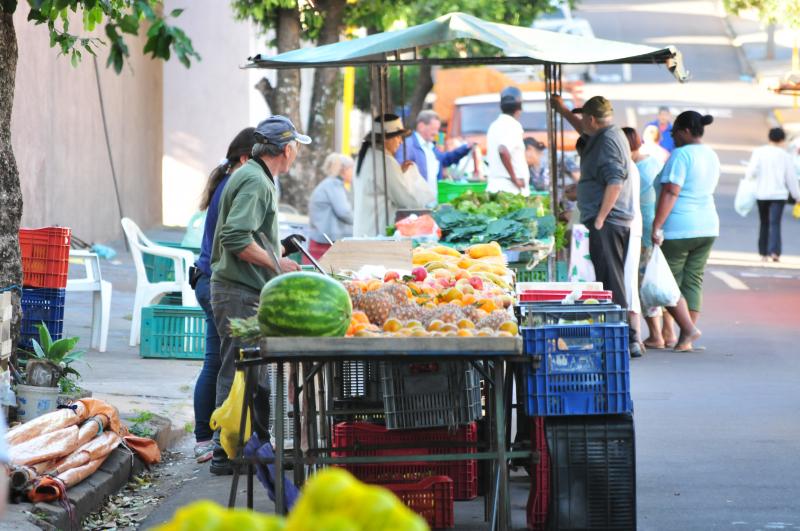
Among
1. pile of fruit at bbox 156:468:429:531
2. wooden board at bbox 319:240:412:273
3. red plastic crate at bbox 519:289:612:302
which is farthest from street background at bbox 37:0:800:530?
pile of fruit at bbox 156:468:429:531

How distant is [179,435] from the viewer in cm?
934

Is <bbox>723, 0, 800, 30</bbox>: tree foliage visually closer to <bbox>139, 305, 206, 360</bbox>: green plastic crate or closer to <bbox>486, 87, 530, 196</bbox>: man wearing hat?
<bbox>486, 87, 530, 196</bbox>: man wearing hat

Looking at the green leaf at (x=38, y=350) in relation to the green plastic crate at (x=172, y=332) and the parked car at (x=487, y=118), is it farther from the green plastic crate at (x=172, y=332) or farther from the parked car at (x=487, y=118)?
the parked car at (x=487, y=118)

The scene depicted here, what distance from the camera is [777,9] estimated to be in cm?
2830

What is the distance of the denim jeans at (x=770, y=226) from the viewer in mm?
19406

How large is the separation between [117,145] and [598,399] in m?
15.1

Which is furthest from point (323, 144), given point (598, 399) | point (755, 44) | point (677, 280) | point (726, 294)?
point (755, 44)

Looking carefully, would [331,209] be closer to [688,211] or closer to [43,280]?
[688,211]

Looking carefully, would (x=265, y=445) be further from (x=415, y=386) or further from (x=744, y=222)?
(x=744, y=222)

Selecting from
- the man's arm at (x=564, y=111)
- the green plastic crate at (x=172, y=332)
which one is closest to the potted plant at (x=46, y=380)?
the green plastic crate at (x=172, y=332)

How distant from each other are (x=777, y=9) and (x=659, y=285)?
1790 cm

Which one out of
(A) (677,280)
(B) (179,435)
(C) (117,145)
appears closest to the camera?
(B) (179,435)

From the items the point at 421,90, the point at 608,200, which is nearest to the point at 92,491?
the point at 608,200

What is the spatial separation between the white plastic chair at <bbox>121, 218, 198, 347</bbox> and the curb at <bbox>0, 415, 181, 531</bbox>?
320cm
